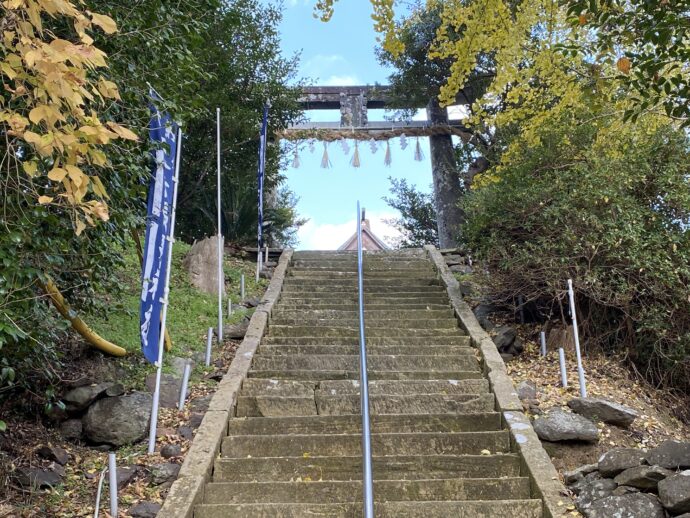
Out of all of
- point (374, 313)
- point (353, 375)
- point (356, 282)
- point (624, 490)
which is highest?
point (356, 282)

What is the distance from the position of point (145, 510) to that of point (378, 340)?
→ 3.31 m

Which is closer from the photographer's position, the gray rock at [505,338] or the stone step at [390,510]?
the stone step at [390,510]

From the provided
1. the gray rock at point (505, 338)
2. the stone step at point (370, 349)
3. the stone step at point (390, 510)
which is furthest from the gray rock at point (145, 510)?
the gray rock at point (505, 338)

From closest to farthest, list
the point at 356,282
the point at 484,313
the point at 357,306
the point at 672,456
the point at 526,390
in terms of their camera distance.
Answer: the point at 672,456 → the point at 526,390 → the point at 484,313 → the point at 357,306 → the point at 356,282

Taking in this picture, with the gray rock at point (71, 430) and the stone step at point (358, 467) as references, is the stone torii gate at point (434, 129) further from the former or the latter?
the gray rock at point (71, 430)

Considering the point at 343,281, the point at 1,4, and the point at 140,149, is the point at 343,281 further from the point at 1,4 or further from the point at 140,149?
the point at 1,4

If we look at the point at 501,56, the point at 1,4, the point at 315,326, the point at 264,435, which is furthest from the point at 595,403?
the point at 1,4

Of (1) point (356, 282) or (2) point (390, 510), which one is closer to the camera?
(2) point (390, 510)

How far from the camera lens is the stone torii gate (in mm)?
14055

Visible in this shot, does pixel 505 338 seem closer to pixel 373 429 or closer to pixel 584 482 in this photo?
pixel 373 429

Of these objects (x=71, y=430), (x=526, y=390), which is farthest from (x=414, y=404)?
(x=71, y=430)

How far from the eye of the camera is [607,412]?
4840 millimetres

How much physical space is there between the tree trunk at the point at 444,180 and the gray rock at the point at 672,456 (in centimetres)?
1008

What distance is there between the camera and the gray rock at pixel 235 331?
7.21 meters
